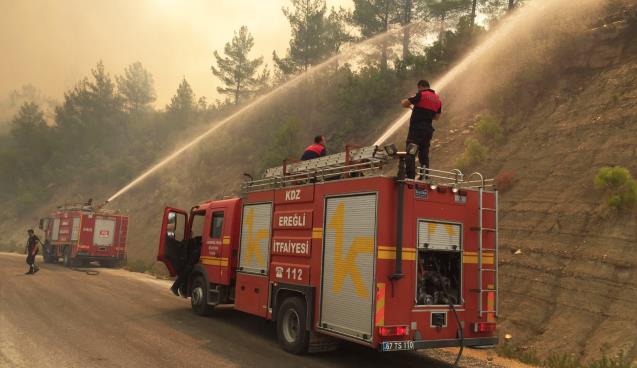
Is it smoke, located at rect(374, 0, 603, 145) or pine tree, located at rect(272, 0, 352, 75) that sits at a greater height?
pine tree, located at rect(272, 0, 352, 75)

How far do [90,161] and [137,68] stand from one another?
14390mm

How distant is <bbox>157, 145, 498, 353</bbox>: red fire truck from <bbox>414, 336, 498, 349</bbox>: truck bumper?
0.02 metres

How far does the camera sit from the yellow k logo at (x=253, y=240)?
9.49 metres

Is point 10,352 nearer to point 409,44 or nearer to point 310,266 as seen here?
point 310,266

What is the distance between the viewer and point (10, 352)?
24.1 feet

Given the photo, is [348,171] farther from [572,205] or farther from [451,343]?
[572,205]

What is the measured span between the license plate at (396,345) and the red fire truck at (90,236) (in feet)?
69.8

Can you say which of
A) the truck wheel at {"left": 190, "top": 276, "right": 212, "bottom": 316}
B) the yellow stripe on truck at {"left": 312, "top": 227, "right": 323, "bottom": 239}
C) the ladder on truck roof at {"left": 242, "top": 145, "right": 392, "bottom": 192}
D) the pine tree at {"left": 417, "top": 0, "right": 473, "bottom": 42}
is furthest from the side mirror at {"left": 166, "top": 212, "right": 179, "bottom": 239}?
the pine tree at {"left": 417, "top": 0, "right": 473, "bottom": 42}

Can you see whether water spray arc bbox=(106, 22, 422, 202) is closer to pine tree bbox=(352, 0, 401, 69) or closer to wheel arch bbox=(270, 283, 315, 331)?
pine tree bbox=(352, 0, 401, 69)

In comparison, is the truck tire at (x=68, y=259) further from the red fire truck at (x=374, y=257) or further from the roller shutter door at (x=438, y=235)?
the roller shutter door at (x=438, y=235)

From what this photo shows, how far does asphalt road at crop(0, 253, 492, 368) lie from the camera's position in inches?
290

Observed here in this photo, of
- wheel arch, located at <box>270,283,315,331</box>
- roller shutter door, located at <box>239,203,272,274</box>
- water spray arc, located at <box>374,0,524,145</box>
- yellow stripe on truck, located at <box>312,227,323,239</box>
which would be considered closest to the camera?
wheel arch, located at <box>270,283,315,331</box>

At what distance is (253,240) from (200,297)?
2.61m

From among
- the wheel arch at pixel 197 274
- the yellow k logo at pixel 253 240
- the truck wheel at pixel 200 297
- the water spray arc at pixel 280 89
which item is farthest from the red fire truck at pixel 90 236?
the yellow k logo at pixel 253 240
